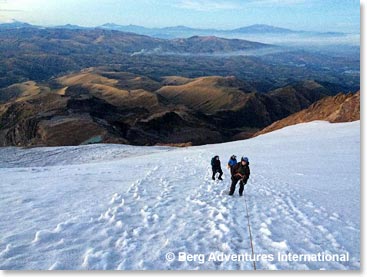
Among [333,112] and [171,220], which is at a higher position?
Answer: [171,220]

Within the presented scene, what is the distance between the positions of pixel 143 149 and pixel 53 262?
3193cm

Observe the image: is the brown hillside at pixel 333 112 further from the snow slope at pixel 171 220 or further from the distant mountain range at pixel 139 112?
the snow slope at pixel 171 220

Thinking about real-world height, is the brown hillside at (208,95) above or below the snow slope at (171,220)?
below

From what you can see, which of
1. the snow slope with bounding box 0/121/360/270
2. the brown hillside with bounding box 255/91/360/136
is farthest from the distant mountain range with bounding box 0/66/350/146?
the snow slope with bounding box 0/121/360/270

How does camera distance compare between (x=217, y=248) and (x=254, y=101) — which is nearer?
(x=217, y=248)

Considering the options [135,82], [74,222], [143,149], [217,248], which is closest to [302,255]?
[217,248]

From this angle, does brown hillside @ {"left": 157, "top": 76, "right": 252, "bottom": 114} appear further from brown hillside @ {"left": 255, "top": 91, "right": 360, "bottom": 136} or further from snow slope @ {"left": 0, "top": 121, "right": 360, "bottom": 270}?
snow slope @ {"left": 0, "top": 121, "right": 360, "bottom": 270}

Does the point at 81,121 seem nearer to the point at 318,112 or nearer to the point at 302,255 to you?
the point at 318,112

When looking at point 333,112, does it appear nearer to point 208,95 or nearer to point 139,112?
point 139,112

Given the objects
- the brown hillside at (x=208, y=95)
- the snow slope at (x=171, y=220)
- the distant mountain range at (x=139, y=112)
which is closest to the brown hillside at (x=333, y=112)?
the distant mountain range at (x=139, y=112)

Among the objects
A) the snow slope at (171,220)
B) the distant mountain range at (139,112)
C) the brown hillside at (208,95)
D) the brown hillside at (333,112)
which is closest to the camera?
the snow slope at (171,220)

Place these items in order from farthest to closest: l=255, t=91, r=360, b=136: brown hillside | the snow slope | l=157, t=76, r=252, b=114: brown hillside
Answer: l=157, t=76, r=252, b=114: brown hillside
l=255, t=91, r=360, b=136: brown hillside
the snow slope

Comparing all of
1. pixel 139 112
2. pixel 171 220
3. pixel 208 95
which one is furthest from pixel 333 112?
pixel 208 95

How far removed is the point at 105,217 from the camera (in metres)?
8.65
